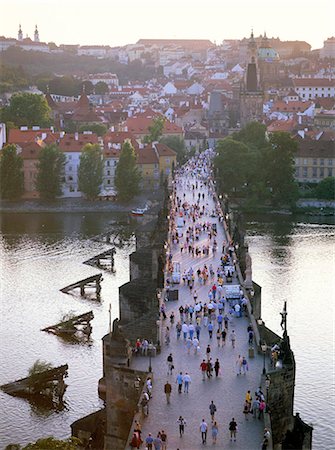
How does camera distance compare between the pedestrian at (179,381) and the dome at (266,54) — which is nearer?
the pedestrian at (179,381)

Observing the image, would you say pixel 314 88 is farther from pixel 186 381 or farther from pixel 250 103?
pixel 186 381

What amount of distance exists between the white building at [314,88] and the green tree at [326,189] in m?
53.1

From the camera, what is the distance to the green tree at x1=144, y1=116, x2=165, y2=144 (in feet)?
252

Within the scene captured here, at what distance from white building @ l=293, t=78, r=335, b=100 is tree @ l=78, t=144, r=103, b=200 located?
55.2m

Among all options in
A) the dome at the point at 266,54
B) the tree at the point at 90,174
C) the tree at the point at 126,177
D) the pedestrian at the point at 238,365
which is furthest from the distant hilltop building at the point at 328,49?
the pedestrian at the point at 238,365

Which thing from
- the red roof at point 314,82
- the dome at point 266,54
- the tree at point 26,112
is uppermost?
the dome at point 266,54

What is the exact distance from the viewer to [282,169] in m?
62.8

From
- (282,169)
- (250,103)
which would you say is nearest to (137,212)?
(282,169)

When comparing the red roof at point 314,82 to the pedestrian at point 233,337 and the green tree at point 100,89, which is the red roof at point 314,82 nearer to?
the green tree at point 100,89

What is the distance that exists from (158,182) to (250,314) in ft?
145

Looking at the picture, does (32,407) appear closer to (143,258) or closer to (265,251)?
(143,258)

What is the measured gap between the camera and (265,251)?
45594 mm

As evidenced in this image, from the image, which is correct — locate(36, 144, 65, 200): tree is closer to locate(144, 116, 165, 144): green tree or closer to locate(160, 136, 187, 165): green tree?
locate(144, 116, 165, 144): green tree

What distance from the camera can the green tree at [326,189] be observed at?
201 ft
